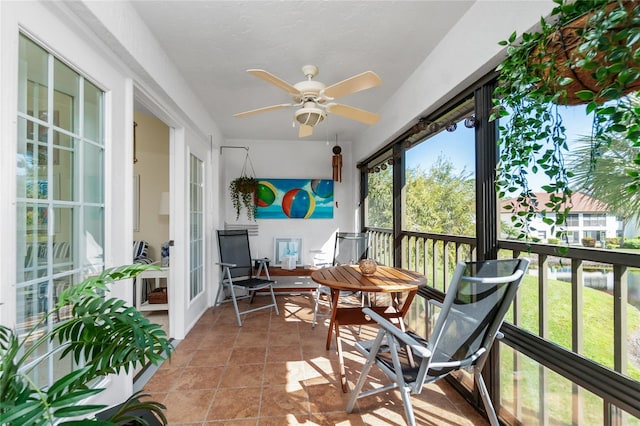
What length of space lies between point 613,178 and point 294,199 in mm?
4027

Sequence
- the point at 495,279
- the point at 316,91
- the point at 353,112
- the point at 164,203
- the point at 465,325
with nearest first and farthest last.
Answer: the point at 495,279, the point at 465,325, the point at 316,91, the point at 353,112, the point at 164,203

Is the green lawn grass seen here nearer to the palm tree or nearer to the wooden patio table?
the palm tree

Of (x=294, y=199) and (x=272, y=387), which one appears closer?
(x=272, y=387)

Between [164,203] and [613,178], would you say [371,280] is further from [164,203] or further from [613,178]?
[164,203]

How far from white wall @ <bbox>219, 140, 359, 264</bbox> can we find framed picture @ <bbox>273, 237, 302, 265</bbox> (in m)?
0.07

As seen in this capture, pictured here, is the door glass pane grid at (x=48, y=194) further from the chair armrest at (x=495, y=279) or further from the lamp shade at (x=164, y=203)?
the lamp shade at (x=164, y=203)

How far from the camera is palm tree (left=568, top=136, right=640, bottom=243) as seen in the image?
1.08 metres

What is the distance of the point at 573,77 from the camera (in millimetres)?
849

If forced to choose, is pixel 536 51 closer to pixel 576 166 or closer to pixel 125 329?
pixel 576 166

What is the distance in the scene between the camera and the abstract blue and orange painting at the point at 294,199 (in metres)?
4.79

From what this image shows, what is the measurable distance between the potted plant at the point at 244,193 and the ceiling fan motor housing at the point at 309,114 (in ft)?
7.82

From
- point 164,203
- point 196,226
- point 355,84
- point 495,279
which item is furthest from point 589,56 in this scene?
point 164,203

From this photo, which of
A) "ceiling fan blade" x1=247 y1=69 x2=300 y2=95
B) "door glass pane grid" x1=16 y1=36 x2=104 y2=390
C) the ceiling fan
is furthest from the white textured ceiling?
"door glass pane grid" x1=16 y1=36 x2=104 y2=390

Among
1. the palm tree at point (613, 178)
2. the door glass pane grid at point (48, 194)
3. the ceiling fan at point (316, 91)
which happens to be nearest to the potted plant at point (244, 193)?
the ceiling fan at point (316, 91)
